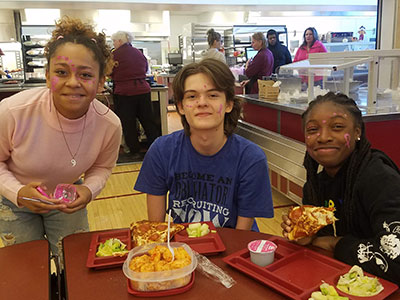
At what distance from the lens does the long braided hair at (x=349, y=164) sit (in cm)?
133

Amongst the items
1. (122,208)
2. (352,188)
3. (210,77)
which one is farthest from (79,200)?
(122,208)

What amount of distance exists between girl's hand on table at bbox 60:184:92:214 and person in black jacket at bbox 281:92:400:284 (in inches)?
30.4

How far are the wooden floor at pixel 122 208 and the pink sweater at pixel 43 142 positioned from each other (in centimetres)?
157

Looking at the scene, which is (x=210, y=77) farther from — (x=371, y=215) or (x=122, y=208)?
(x=122, y=208)

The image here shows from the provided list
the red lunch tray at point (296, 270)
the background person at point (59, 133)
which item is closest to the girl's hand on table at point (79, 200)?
the background person at point (59, 133)

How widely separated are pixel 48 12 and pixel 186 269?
1006cm

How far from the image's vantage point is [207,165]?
64.7 inches

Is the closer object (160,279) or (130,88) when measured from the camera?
(160,279)

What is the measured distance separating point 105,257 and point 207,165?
63cm

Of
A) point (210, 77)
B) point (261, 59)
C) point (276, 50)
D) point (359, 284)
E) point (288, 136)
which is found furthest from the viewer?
point (276, 50)

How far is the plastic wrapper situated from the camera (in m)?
1.05

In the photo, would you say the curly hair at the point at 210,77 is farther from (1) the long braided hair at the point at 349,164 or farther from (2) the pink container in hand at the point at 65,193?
(2) the pink container in hand at the point at 65,193

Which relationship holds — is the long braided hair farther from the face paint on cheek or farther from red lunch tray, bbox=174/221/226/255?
the face paint on cheek

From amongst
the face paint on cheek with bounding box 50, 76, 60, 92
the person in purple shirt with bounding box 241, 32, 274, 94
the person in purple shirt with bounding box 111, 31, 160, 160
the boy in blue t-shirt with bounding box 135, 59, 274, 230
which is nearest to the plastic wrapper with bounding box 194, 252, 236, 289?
the boy in blue t-shirt with bounding box 135, 59, 274, 230
